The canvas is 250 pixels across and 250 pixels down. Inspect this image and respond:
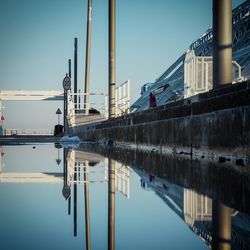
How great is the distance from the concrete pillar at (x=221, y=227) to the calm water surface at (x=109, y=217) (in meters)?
0.02

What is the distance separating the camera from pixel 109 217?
2.28 meters

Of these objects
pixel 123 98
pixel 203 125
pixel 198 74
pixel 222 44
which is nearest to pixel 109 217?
pixel 203 125

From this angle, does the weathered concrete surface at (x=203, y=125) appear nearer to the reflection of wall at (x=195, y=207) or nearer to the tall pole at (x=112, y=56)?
the reflection of wall at (x=195, y=207)

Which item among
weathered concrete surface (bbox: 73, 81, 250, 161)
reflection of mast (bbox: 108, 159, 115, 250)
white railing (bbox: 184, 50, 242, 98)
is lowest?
reflection of mast (bbox: 108, 159, 115, 250)

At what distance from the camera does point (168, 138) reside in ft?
25.3

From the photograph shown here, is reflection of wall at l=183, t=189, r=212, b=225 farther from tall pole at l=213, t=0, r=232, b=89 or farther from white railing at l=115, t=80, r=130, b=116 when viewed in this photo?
white railing at l=115, t=80, r=130, b=116

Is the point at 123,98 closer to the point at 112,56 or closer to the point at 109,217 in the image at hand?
the point at 112,56

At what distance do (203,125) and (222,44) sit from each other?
40.7 inches

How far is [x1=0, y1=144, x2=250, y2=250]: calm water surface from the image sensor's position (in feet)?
5.69

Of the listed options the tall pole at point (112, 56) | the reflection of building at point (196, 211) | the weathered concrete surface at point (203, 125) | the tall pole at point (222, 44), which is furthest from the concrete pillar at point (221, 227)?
the tall pole at point (112, 56)

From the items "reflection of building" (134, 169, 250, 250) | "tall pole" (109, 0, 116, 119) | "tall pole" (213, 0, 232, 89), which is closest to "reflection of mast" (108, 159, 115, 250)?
"reflection of building" (134, 169, 250, 250)

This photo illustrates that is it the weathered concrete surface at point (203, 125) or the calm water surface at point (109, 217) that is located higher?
the weathered concrete surface at point (203, 125)

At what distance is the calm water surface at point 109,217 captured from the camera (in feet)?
5.69

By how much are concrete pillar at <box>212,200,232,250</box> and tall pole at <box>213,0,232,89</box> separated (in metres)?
3.39
